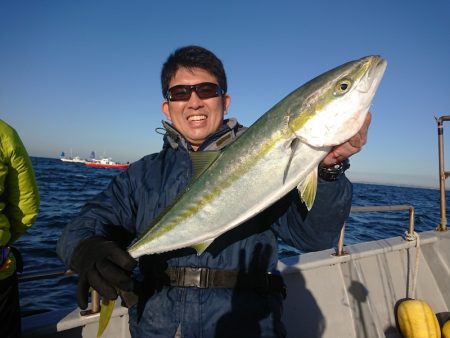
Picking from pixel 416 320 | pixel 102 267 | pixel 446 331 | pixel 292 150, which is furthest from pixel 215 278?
pixel 446 331

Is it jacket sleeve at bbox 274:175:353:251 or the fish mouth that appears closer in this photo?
the fish mouth

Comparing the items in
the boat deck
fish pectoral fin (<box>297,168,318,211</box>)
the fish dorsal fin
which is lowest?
the boat deck

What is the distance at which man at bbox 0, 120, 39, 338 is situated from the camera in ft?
9.66

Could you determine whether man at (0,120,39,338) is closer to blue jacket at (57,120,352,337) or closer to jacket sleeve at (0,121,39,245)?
jacket sleeve at (0,121,39,245)

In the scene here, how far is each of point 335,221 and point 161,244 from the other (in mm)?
1346

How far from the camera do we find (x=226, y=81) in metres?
3.33

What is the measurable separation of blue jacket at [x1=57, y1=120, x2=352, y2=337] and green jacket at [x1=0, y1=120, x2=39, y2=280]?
1.04m

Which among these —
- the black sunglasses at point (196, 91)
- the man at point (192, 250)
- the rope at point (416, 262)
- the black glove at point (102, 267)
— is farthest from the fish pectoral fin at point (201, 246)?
the rope at point (416, 262)

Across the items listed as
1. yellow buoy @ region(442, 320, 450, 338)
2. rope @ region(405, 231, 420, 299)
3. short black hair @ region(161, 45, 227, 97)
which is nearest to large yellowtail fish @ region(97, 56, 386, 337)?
short black hair @ region(161, 45, 227, 97)

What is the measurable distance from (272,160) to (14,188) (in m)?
2.86

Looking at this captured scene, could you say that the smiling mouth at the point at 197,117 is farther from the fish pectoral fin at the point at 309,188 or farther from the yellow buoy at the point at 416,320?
the yellow buoy at the point at 416,320

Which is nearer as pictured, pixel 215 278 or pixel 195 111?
pixel 215 278

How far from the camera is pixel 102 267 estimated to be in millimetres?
2230

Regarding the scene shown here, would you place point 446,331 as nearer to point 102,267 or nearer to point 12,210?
point 102,267
